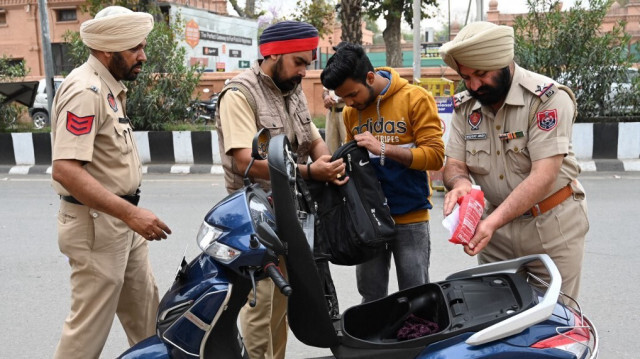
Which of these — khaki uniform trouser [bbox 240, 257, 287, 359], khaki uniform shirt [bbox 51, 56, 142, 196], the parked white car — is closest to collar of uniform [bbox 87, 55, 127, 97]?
khaki uniform shirt [bbox 51, 56, 142, 196]

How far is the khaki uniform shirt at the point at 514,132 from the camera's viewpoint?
241 cm

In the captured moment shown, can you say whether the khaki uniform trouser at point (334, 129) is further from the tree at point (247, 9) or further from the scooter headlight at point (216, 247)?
the tree at point (247, 9)

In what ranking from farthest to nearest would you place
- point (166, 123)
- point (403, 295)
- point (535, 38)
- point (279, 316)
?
1. point (166, 123)
2. point (535, 38)
3. point (279, 316)
4. point (403, 295)

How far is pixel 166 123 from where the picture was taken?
35.7 feet

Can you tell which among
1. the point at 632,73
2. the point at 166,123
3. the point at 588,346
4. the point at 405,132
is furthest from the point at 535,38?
the point at 588,346

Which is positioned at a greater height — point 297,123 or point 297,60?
point 297,60

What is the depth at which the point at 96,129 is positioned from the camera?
253 centimetres

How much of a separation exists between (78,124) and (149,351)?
94 cm

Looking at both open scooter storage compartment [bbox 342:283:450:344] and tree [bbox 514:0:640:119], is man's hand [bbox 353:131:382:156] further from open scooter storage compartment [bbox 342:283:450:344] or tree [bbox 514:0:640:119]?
tree [bbox 514:0:640:119]

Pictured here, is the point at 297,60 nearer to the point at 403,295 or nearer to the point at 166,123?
the point at 403,295

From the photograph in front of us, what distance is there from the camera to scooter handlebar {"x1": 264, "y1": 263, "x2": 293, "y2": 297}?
6.31ft

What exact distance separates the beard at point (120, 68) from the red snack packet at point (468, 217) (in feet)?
5.04

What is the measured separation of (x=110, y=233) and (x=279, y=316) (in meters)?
0.93

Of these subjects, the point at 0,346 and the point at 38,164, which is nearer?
the point at 0,346
